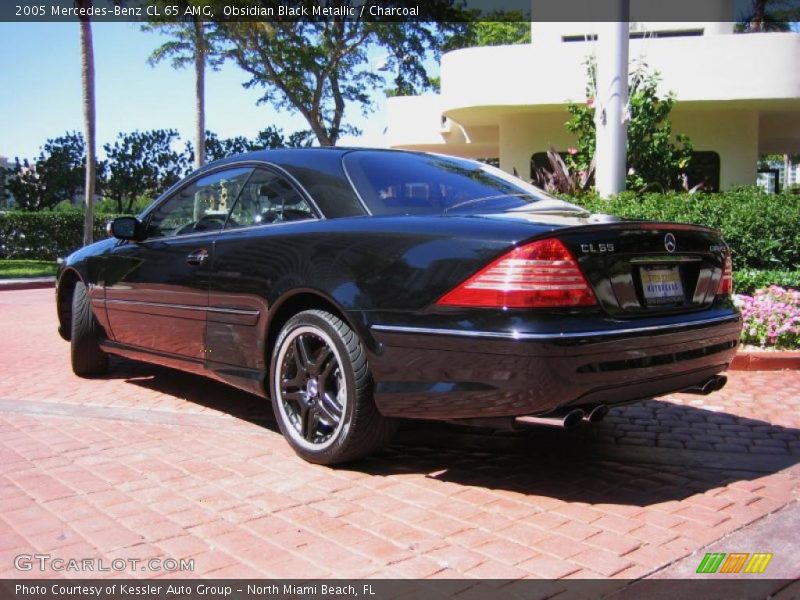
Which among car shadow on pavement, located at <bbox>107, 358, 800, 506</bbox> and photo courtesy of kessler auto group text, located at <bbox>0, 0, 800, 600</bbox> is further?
car shadow on pavement, located at <bbox>107, 358, 800, 506</bbox>

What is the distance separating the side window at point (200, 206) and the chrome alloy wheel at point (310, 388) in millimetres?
1109

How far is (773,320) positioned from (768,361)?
40 cm

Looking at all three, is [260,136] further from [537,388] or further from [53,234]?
[537,388]

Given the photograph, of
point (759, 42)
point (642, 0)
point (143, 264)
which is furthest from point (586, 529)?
point (642, 0)

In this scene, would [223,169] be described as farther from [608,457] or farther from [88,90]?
[88,90]

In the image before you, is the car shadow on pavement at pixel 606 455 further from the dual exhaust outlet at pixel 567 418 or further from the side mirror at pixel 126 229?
the side mirror at pixel 126 229

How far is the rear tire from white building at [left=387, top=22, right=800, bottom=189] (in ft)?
33.2

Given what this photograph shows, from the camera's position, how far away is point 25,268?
69.7ft

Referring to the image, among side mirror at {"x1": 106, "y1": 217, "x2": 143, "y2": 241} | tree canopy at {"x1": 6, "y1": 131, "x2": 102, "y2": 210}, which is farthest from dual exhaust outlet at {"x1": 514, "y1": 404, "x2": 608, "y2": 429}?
tree canopy at {"x1": 6, "y1": 131, "x2": 102, "y2": 210}

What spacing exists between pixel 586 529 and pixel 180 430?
254 cm

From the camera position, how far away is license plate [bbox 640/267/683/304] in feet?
11.6

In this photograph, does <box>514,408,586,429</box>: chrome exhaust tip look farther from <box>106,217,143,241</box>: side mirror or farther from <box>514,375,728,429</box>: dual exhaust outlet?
<box>106,217,143,241</box>: side mirror

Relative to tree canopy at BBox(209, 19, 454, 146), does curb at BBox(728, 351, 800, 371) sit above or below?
below

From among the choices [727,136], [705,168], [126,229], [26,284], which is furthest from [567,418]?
[26,284]
